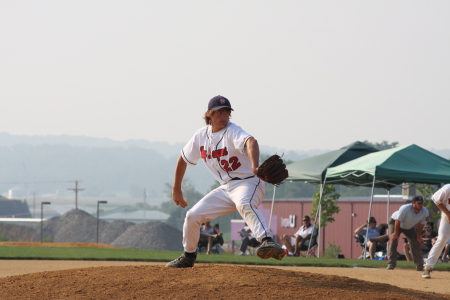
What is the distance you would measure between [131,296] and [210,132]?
7.38 feet

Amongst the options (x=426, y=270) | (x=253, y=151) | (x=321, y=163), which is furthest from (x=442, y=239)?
(x=321, y=163)

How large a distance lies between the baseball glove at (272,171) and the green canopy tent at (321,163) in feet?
42.5

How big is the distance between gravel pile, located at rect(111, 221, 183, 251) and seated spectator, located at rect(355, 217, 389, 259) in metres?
28.7

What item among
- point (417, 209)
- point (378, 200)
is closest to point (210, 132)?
point (417, 209)

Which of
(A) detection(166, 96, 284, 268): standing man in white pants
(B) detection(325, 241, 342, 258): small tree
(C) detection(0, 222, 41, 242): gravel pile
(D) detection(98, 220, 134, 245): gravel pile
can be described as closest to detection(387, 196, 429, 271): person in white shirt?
(A) detection(166, 96, 284, 268): standing man in white pants

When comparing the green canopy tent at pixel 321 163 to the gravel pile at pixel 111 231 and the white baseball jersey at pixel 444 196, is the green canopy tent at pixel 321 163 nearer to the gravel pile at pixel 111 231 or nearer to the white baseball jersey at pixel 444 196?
the white baseball jersey at pixel 444 196

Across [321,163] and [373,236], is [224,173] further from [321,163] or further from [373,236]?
[321,163]

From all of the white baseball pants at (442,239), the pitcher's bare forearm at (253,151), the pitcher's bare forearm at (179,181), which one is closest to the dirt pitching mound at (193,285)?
the pitcher's bare forearm at (179,181)

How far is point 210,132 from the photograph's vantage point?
803cm

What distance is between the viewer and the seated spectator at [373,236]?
19047 millimetres

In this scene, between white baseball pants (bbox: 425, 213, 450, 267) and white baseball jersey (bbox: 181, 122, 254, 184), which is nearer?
white baseball jersey (bbox: 181, 122, 254, 184)

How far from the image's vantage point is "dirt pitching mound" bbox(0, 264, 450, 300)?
6.71m

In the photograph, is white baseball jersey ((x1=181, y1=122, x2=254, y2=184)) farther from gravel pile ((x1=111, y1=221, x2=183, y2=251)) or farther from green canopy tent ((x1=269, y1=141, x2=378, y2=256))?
gravel pile ((x1=111, y1=221, x2=183, y2=251))

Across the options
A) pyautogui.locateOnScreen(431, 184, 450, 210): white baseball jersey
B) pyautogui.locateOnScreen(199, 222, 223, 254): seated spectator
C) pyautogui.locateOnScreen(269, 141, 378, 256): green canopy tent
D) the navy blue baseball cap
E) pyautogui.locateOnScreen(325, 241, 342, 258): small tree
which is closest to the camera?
the navy blue baseball cap
